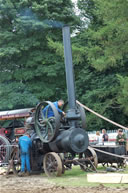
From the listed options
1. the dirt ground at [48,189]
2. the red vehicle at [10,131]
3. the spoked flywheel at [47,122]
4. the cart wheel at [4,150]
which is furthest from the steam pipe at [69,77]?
the red vehicle at [10,131]

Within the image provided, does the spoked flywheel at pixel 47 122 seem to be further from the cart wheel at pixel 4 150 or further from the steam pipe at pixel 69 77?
the cart wheel at pixel 4 150

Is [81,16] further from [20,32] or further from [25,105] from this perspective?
[25,105]

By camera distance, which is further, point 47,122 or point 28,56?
point 28,56

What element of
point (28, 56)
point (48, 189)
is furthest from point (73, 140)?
point (28, 56)

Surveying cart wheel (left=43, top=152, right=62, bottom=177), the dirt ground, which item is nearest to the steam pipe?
cart wheel (left=43, top=152, right=62, bottom=177)

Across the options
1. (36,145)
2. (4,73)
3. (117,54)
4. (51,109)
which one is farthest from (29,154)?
(4,73)

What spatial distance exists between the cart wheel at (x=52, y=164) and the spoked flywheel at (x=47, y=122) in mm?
452

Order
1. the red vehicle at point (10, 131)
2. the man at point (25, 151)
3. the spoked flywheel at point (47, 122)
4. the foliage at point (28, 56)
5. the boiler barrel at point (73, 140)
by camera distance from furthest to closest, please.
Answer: the foliage at point (28, 56) < the red vehicle at point (10, 131) < the man at point (25, 151) < the spoked flywheel at point (47, 122) < the boiler barrel at point (73, 140)

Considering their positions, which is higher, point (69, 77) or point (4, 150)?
point (69, 77)

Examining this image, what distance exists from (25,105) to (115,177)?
1442 centimetres

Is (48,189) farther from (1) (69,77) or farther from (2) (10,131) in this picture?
(2) (10,131)

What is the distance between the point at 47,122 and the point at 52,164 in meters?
1.06

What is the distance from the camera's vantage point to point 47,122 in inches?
347

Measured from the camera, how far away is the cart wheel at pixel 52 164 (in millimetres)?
8750
